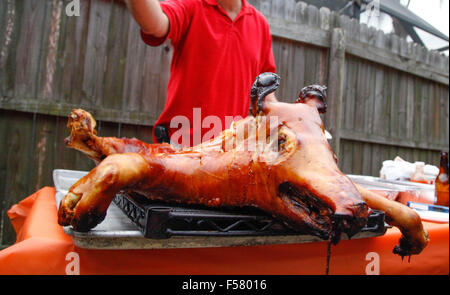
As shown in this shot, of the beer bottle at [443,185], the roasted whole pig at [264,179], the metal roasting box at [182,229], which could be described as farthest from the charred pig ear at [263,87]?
the beer bottle at [443,185]

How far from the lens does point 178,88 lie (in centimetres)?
171

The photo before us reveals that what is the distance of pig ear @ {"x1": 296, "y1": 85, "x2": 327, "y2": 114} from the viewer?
984 millimetres

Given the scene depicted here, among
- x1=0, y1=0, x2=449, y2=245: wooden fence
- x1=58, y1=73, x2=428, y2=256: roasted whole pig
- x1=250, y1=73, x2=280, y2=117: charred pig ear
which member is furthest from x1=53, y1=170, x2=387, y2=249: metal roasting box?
x1=0, y1=0, x2=449, y2=245: wooden fence

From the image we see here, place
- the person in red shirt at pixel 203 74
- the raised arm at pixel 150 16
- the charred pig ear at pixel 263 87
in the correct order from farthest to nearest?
the person in red shirt at pixel 203 74 → the raised arm at pixel 150 16 → the charred pig ear at pixel 263 87

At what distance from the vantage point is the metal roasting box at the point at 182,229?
2.29 ft

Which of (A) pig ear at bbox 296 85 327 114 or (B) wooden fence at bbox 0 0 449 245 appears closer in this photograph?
(A) pig ear at bbox 296 85 327 114

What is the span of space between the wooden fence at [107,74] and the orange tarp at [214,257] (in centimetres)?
131

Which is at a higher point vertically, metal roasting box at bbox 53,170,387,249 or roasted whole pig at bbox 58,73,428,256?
roasted whole pig at bbox 58,73,428,256

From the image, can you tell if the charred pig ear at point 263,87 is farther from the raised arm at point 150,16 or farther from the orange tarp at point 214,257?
the raised arm at point 150,16

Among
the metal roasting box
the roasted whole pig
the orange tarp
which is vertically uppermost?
the roasted whole pig

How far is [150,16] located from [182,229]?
1010 mm

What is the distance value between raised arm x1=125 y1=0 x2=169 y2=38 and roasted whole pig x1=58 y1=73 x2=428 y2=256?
28.2 inches

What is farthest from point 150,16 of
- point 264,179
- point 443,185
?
point 443,185

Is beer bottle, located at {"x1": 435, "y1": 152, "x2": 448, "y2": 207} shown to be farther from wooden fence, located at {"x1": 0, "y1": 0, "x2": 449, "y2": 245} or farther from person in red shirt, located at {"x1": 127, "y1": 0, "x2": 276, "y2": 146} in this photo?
wooden fence, located at {"x1": 0, "y1": 0, "x2": 449, "y2": 245}
